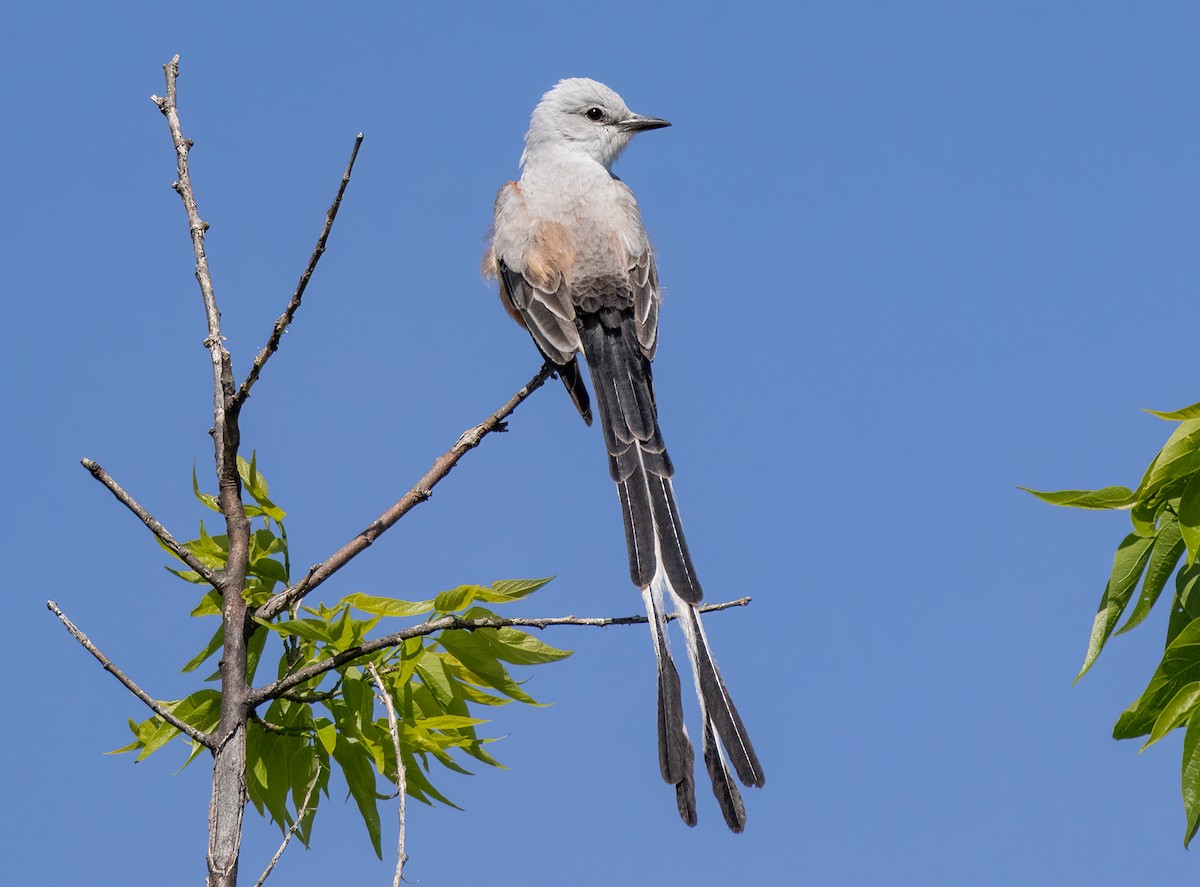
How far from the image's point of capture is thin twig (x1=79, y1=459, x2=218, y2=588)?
8.53ft

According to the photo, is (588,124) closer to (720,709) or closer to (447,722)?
(720,709)

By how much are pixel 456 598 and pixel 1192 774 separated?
1412 millimetres

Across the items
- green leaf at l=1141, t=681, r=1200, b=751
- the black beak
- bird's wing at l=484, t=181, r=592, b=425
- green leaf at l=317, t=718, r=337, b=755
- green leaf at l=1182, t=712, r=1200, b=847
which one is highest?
the black beak

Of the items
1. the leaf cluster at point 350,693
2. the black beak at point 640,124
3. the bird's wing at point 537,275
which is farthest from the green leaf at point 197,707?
the black beak at point 640,124

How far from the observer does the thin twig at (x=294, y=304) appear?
8.57ft

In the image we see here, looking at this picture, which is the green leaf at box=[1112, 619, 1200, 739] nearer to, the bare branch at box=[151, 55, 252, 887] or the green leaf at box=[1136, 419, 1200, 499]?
the green leaf at box=[1136, 419, 1200, 499]

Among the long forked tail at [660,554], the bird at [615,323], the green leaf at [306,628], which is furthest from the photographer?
the bird at [615,323]

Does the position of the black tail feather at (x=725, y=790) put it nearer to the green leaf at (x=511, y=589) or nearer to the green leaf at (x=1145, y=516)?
the green leaf at (x=511, y=589)

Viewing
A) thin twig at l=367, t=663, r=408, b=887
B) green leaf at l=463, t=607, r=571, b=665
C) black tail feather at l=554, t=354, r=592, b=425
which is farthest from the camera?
black tail feather at l=554, t=354, r=592, b=425

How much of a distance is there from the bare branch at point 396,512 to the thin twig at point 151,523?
5.7 inches

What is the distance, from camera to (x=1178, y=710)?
218cm

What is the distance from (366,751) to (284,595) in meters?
0.39

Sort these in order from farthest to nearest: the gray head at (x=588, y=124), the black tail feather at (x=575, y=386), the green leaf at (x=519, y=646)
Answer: the gray head at (x=588, y=124)
the black tail feather at (x=575, y=386)
the green leaf at (x=519, y=646)

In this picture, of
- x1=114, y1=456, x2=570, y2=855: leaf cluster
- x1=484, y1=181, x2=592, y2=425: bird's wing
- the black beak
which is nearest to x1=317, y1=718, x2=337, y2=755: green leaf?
x1=114, y1=456, x2=570, y2=855: leaf cluster
